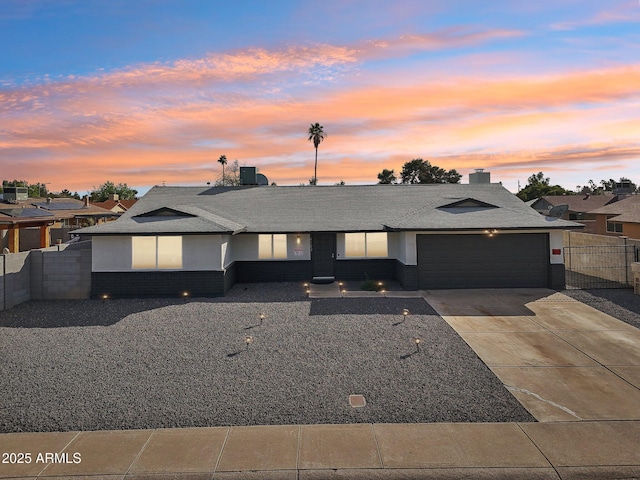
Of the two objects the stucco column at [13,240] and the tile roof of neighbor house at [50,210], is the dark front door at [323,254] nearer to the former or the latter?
the tile roof of neighbor house at [50,210]

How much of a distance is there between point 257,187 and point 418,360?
17.8 metres

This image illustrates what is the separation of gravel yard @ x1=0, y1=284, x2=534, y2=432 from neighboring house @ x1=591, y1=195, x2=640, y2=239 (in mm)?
21981

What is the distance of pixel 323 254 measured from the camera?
63.4 feet

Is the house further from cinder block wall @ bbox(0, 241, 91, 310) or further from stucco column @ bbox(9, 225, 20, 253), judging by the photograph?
stucco column @ bbox(9, 225, 20, 253)

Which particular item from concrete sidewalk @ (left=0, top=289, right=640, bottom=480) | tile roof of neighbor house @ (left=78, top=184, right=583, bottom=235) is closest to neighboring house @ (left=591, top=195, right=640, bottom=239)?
tile roof of neighbor house @ (left=78, top=184, right=583, bottom=235)

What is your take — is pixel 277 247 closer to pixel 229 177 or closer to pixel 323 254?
pixel 323 254

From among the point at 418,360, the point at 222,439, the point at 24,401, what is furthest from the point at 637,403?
the point at 24,401

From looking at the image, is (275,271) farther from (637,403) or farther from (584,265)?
(584,265)

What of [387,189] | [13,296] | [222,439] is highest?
[387,189]

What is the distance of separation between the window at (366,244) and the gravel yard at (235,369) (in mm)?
5451

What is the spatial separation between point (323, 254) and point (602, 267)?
44.5 feet

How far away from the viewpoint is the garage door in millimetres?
17734

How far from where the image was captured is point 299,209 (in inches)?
834

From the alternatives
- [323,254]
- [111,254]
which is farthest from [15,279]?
[323,254]
